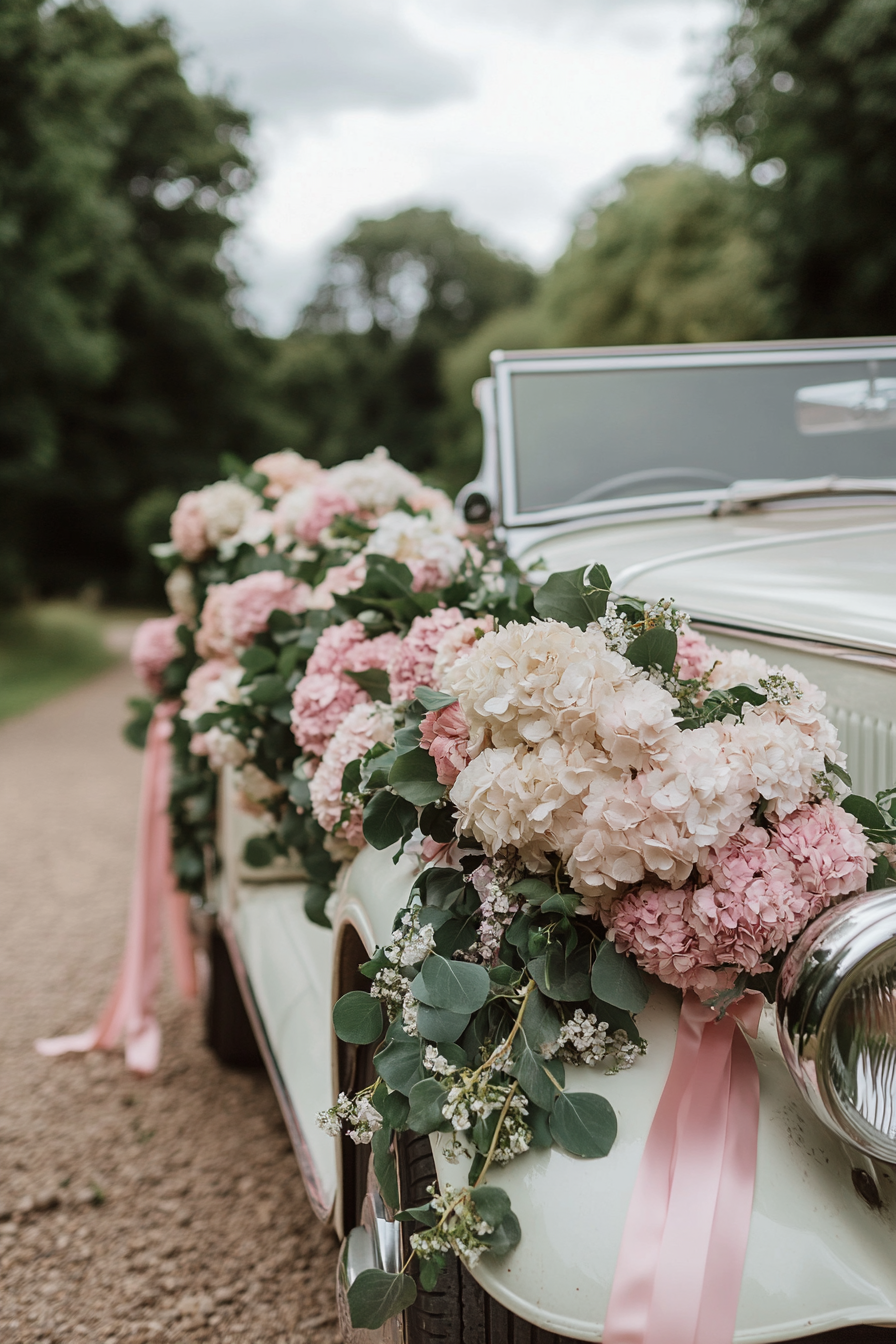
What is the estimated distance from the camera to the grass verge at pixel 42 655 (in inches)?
477

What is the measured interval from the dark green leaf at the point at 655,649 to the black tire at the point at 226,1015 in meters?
2.20

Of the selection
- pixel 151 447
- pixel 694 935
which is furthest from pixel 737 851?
pixel 151 447

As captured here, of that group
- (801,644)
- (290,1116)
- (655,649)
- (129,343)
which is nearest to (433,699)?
(655,649)

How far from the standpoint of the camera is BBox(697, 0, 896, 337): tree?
37.6 ft

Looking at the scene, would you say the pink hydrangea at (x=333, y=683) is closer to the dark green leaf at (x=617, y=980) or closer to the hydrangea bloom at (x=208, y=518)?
the dark green leaf at (x=617, y=980)

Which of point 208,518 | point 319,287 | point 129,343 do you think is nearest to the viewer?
point 208,518

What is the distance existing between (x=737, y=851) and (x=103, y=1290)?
1857mm

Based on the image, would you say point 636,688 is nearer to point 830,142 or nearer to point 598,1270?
point 598,1270

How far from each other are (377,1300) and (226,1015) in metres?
2.25

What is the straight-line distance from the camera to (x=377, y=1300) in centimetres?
115

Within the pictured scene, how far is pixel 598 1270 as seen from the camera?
1059 millimetres

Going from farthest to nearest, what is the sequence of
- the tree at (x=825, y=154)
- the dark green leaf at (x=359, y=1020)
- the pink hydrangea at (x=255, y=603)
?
the tree at (x=825, y=154) < the pink hydrangea at (x=255, y=603) < the dark green leaf at (x=359, y=1020)

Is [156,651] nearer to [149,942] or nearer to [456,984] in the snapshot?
[149,942]

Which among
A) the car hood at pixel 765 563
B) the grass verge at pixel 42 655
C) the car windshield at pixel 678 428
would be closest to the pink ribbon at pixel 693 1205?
the car hood at pixel 765 563
